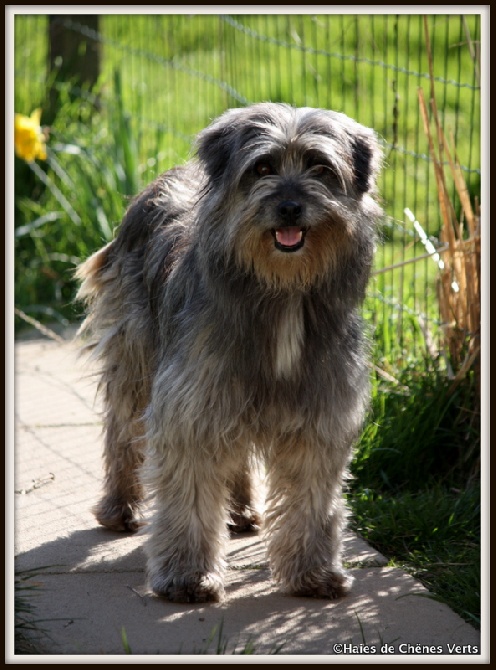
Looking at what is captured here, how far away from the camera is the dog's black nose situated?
142 inches

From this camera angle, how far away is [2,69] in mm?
3906

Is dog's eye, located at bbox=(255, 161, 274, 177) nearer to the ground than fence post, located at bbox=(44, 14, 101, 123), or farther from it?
nearer to the ground

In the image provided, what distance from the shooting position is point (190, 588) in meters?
4.03

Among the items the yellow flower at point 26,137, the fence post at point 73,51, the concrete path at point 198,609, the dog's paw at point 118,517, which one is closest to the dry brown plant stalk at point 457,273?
the concrete path at point 198,609

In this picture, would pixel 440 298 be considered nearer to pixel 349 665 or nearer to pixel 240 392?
pixel 240 392

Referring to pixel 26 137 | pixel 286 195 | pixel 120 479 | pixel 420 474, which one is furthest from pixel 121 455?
pixel 26 137

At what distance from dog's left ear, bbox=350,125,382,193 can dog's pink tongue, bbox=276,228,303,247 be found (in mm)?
365

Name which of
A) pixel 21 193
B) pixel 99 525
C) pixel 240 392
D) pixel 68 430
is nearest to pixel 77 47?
pixel 21 193

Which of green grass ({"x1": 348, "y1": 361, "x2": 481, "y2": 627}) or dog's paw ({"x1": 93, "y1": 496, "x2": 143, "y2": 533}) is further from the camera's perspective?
dog's paw ({"x1": 93, "y1": 496, "x2": 143, "y2": 533})

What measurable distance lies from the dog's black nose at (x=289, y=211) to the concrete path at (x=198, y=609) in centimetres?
139

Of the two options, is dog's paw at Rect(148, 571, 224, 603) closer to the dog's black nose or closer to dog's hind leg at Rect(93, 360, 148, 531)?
dog's hind leg at Rect(93, 360, 148, 531)

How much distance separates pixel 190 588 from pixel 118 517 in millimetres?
853

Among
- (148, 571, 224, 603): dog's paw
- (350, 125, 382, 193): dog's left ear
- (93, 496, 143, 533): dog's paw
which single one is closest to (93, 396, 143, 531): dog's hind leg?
(93, 496, 143, 533): dog's paw

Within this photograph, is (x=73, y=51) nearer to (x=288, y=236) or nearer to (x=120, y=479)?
(x=120, y=479)
